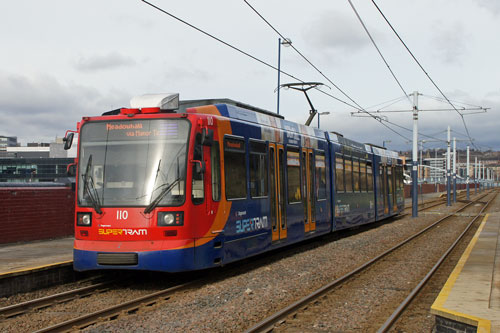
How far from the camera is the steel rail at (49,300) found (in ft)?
26.7

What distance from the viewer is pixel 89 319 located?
7.60 metres

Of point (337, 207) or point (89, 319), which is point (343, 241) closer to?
point (337, 207)

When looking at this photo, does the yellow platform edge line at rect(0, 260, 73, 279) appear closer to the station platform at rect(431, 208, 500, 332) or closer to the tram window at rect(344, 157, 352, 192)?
the station platform at rect(431, 208, 500, 332)

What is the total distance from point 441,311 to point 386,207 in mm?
18495

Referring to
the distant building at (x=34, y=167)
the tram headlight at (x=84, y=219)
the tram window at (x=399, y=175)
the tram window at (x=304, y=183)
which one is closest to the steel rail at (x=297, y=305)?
the tram window at (x=304, y=183)

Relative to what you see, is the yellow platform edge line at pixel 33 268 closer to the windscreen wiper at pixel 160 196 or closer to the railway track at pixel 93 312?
the railway track at pixel 93 312

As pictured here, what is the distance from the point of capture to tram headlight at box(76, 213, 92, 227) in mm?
10008

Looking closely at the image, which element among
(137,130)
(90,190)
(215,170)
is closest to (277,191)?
(215,170)

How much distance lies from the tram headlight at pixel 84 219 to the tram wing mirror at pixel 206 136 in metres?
2.28

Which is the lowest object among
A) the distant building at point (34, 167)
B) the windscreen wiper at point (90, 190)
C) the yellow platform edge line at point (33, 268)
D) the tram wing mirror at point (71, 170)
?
the yellow platform edge line at point (33, 268)

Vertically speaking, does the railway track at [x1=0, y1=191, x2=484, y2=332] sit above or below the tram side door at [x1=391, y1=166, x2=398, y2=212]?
below

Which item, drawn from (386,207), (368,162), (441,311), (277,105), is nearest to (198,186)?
(441,311)

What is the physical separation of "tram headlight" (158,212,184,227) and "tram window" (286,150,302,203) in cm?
441

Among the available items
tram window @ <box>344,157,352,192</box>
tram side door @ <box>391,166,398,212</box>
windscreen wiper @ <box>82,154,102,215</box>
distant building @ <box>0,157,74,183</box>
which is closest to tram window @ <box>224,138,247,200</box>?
windscreen wiper @ <box>82,154,102,215</box>
